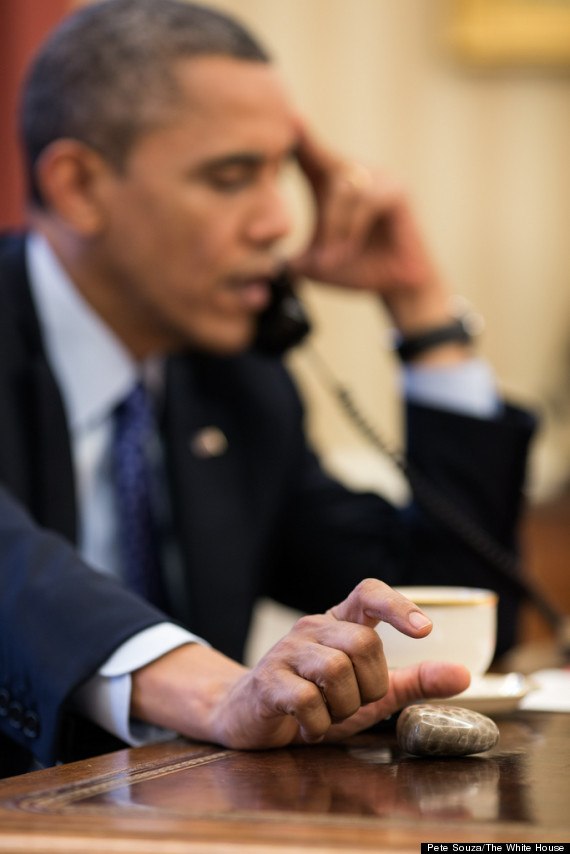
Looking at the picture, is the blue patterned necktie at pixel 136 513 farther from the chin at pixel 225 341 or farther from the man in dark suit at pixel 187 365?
the chin at pixel 225 341

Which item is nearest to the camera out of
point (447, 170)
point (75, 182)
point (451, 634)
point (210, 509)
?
point (451, 634)

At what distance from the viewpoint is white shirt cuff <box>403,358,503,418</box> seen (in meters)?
1.68

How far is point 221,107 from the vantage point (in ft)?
5.02

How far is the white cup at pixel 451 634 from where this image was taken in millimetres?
809

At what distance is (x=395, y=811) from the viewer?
0.52m

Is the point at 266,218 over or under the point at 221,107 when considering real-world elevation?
under

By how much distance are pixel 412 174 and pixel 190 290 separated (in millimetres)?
1436

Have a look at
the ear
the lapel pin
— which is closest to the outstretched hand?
the lapel pin

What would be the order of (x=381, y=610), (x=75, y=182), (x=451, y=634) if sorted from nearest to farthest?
(x=381, y=610)
(x=451, y=634)
(x=75, y=182)

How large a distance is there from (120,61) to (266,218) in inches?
11.9

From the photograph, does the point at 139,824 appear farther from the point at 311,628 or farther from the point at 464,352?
the point at 464,352

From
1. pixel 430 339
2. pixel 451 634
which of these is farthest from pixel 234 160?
pixel 451 634

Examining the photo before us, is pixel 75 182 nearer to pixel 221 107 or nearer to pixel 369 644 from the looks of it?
pixel 221 107

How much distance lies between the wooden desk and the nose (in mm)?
974
